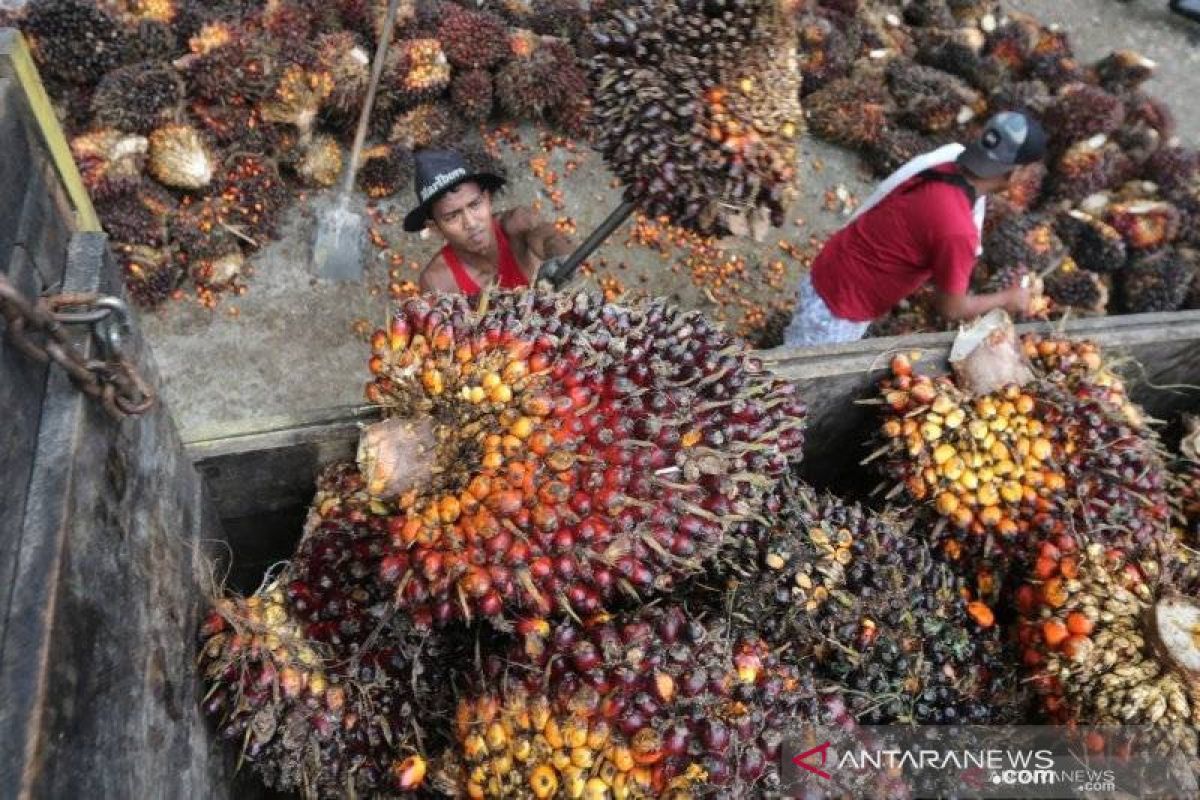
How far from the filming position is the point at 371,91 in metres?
3.97

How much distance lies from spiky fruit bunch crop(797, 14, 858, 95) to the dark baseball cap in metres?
2.40

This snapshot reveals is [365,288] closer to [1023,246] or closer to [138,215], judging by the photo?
[138,215]

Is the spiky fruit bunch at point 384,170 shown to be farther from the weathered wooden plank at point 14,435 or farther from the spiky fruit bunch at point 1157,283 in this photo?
the spiky fruit bunch at point 1157,283

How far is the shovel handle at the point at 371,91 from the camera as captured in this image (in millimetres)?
3635

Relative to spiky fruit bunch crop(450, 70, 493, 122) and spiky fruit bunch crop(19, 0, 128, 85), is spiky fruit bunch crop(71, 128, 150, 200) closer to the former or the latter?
spiky fruit bunch crop(19, 0, 128, 85)

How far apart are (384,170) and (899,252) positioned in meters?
2.71

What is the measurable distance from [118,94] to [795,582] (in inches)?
153

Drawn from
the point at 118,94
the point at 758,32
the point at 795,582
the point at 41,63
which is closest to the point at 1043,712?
the point at 795,582

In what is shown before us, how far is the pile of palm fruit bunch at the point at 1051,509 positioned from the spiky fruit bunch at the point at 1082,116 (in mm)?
3581

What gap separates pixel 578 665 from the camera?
156cm

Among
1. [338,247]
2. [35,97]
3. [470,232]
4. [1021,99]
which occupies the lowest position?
[338,247]

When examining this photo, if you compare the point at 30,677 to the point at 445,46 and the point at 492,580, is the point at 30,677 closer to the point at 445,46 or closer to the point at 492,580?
the point at 492,580

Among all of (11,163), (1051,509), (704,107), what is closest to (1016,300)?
(1051,509)

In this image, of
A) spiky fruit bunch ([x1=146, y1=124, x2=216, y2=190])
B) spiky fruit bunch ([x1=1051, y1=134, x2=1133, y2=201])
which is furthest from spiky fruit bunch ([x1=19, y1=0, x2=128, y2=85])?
spiky fruit bunch ([x1=1051, y1=134, x2=1133, y2=201])
